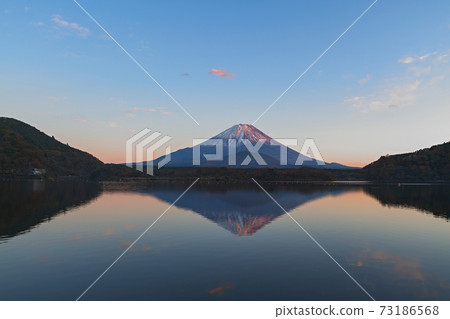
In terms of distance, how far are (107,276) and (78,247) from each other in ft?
33.6

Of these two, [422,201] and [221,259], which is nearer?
[221,259]

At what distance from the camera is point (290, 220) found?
150 ft

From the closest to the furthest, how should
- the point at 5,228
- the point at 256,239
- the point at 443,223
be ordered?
the point at 256,239 → the point at 5,228 → the point at 443,223

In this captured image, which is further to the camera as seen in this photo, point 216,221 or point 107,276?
point 216,221

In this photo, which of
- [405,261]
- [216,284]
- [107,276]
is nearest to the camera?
[216,284]

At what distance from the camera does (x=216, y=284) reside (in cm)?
1827

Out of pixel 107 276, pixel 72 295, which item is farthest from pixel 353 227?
pixel 72 295

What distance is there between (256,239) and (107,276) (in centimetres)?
1698

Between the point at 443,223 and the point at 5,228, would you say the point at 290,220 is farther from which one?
the point at 5,228

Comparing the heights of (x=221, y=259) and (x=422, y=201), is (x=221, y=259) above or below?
below

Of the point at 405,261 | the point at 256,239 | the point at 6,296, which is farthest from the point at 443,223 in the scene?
the point at 6,296

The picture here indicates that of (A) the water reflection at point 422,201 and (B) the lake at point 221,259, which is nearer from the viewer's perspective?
(B) the lake at point 221,259

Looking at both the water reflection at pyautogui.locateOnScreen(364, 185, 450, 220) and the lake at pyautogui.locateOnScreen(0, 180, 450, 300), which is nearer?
the lake at pyautogui.locateOnScreen(0, 180, 450, 300)
